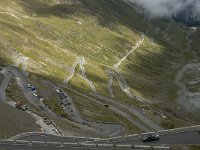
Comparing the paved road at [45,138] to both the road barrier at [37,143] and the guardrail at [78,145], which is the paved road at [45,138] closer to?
the guardrail at [78,145]

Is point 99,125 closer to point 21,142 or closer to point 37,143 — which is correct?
point 37,143

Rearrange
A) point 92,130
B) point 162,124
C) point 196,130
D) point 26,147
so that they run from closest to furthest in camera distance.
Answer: point 26,147 → point 196,130 → point 92,130 → point 162,124

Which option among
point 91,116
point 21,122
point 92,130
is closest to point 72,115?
point 91,116

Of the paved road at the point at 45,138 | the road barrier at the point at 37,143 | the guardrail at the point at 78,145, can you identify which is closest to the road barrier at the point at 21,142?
the guardrail at the point at 78,145

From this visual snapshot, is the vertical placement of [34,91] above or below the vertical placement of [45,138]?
above

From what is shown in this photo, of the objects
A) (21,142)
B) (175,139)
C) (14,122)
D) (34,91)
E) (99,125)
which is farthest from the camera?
(34,91)

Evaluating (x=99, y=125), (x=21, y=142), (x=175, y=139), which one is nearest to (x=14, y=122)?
(x=21, y=142)

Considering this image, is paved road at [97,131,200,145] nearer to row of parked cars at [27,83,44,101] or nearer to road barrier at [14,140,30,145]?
road barrier at [14,140,30,145]

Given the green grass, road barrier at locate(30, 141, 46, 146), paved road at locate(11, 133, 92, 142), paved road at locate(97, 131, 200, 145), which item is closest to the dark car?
paved road at locate(97, 131, 200, 145)

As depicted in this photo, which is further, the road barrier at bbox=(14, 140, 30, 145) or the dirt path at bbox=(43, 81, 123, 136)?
the dirt path at bbox=(43, 81, 123, 136)

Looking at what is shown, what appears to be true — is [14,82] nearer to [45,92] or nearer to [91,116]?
[45,92]

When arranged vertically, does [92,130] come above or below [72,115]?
below
